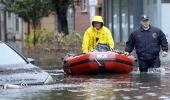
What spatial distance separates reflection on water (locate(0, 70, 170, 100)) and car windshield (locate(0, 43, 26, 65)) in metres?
1.02

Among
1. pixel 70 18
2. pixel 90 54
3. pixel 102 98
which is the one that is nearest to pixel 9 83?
pixel 102 98

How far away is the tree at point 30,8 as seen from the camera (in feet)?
120

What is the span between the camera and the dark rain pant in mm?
17641

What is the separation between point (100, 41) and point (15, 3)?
19.8 metres

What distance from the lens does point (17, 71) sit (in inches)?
547

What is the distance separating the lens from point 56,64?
2434 centimetres

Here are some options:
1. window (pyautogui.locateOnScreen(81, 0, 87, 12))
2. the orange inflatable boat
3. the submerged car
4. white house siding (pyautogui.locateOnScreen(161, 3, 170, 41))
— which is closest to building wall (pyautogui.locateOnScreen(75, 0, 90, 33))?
window (pyautogui.locateOnScreen(81, 0, 87, 12))

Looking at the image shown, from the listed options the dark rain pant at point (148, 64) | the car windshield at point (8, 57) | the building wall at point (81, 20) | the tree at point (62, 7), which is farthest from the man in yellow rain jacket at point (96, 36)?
the building wall at point (81, 20)

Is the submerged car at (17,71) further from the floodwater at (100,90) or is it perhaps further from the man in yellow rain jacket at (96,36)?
the man in yellow rain jacket at (96,36)

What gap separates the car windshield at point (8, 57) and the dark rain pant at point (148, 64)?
4.06 metres

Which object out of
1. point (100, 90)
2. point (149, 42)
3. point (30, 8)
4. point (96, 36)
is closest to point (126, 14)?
point (30, 8)

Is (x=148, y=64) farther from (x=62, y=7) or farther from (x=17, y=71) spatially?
(x=62, y=7)

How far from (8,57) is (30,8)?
22575mm

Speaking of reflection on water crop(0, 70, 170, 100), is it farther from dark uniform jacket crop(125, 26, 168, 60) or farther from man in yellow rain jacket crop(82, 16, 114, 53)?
man in yellow rain jacket crop(82, 16, 114, 53)
